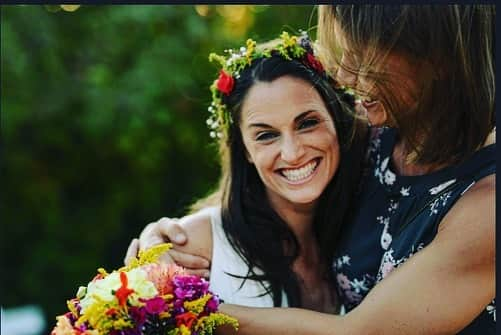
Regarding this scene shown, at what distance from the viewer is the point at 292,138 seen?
349 cm

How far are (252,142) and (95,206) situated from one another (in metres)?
5.84

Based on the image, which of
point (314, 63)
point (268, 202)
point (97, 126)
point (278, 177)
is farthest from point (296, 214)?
point (97, 126)

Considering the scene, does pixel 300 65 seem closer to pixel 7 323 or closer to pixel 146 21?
pixel 146 21

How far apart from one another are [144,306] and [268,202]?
1271 millimetres

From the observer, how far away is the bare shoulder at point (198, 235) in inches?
148

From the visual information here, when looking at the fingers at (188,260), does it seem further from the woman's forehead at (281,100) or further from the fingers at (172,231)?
the woman's forehead at (281,100)

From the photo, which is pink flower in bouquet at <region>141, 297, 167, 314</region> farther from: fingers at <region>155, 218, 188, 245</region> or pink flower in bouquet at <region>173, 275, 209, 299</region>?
fingers at <region>155, 218, 188, 245</region>

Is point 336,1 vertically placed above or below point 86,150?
below

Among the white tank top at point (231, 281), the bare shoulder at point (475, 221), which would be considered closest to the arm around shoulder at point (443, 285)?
the bare shoulder at point (475, 221)

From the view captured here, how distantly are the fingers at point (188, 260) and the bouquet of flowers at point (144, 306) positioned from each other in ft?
2.05

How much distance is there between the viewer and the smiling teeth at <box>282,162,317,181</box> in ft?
11.5

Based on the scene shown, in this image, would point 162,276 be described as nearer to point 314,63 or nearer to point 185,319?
point 185,319

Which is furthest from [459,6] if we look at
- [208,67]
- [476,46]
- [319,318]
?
[208,67]

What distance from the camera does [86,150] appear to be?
888 cm
